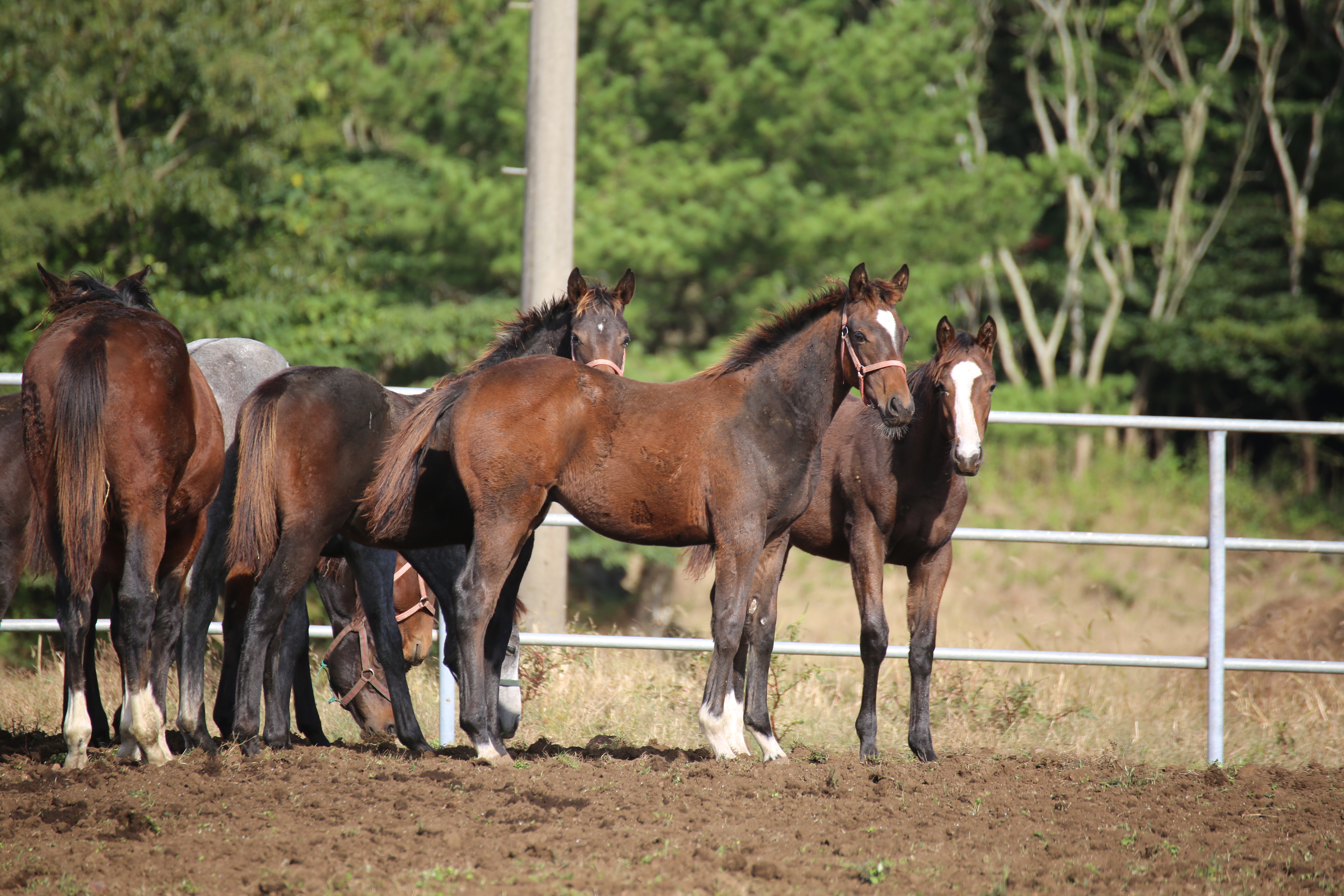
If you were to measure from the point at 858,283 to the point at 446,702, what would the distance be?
308 cm

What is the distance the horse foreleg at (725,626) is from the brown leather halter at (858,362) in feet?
2.76

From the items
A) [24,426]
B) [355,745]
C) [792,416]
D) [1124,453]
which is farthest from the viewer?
[1124,453]

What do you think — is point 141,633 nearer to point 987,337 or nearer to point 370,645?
point 370,645

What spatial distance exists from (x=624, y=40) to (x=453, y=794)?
47.8 ft

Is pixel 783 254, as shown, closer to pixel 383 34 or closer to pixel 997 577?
pixel 997 577

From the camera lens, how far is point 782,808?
13.8ft

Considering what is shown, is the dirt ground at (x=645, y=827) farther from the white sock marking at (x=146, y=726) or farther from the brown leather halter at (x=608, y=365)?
the brown leather halter at (x=608, y=365)

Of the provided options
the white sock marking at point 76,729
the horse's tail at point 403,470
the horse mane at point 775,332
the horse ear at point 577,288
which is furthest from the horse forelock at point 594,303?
the white sock marking at point 76,729

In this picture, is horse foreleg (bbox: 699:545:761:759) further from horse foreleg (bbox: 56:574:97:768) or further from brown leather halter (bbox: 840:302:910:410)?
horse foreleg (bbox: 56:574:97:768)

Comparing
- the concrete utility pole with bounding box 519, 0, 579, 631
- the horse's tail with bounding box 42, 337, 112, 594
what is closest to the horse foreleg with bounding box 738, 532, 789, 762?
the horse's tail with bounding box 42, 337, 112, 594

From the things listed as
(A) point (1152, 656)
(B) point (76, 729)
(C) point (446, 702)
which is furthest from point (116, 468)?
(A) point (1152, 656)

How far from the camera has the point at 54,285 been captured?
4.96m

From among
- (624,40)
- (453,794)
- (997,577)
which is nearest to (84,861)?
(453,794)

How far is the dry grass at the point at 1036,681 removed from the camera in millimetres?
6355
